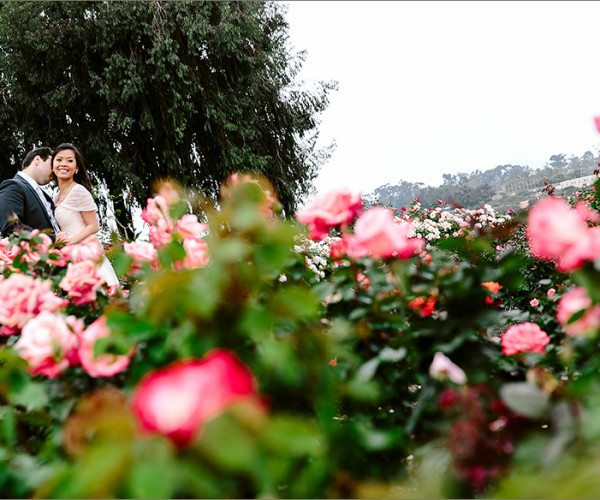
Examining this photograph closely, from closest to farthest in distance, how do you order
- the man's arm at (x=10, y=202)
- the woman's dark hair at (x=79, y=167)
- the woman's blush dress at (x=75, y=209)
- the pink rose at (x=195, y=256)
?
the pink rose at (x=195, y=256) < the man's arm at (x=10, y=202) < the woman's blush dress at (x=75, y=209) < the woman's dark hair at (x=79, y=167)

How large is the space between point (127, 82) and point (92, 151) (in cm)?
157

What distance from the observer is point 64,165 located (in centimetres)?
304

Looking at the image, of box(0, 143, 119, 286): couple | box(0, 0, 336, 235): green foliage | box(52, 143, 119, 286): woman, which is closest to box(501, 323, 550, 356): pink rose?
box(0, 143, 119, 286): couple

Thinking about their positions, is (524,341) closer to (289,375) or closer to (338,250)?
(338,250)

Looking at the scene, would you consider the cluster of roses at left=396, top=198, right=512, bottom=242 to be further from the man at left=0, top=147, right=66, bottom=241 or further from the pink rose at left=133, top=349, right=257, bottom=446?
the pink rose at left=133, top=349, right=257, bottom=446

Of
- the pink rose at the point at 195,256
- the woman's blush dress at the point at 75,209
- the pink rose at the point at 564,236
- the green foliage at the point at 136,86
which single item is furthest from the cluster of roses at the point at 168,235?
the green foliage at the point at 136,86

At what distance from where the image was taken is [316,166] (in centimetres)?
1127

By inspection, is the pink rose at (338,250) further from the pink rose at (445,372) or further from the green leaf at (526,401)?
the green leaf at (526,401)

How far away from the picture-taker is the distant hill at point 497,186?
1416cm

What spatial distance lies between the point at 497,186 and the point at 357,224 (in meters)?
32.6

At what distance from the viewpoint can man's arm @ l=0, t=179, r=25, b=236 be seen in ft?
8.84

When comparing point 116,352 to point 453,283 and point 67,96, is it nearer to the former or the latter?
point 453,283

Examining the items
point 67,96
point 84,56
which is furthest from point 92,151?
point 84,56

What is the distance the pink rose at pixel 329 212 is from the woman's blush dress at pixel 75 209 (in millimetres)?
2440
